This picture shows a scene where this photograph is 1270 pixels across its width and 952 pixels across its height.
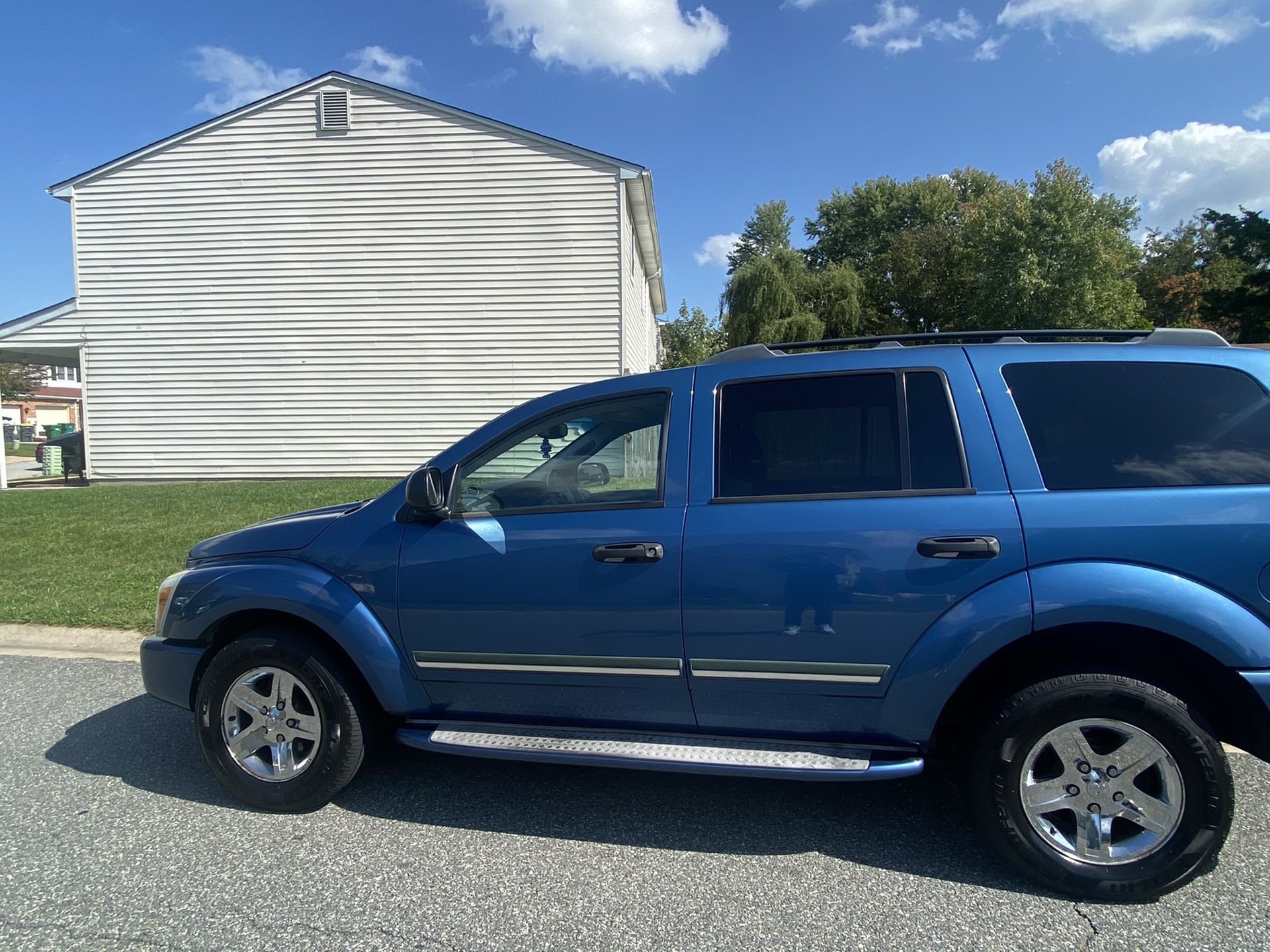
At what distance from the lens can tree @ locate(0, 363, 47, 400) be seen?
48469mm

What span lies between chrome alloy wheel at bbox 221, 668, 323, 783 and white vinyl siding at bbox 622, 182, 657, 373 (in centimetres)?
1249

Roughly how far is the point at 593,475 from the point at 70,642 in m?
4.94

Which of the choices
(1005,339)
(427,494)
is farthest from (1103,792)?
(427,494)

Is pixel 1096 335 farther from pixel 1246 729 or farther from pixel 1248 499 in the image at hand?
pixel 1246 729

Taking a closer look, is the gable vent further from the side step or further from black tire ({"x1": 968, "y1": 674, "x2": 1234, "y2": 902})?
black tire ({"x1": 968, "y1": 674, "x2": 1234, "y2": 902})

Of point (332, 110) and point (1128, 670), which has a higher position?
point (332, 110)

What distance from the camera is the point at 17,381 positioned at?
161 feet

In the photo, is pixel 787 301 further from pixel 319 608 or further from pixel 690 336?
pixel 319 608

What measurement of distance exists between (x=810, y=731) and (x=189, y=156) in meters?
18.1

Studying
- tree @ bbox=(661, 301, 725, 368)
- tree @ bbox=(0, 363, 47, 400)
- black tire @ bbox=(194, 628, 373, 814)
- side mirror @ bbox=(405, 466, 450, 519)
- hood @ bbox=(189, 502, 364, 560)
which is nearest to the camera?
side mirror @ bbox=(405, 466, 450, 519)

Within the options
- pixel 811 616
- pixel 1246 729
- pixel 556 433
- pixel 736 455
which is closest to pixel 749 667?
pixel 811 616

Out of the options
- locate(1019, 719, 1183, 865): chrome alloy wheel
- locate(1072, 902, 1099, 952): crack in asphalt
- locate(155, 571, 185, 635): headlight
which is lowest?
locate(1072, 902, 1099, 952): crack in asphalt

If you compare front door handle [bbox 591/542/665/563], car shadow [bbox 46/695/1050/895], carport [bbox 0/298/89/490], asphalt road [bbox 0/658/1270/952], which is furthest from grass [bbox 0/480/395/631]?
front door handle [bbox 591/542/665/563]

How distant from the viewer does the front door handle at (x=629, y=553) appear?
284 cm
